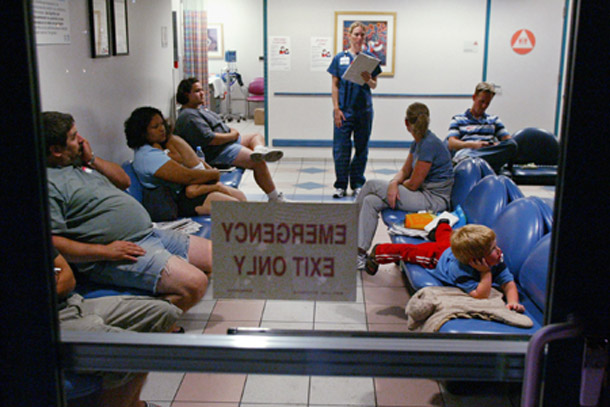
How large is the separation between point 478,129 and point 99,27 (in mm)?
3298

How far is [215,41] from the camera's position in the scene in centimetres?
1255

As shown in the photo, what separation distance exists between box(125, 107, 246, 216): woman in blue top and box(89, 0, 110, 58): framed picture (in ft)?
1.36

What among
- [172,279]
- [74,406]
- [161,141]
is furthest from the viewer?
[161,141]

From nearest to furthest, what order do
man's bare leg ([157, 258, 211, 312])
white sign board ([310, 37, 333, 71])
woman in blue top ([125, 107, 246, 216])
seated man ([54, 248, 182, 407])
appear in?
seated man ([54, 248, 182, 407]), man's bare leg ([157, 258, 211, 312]), woman in blue top ([125, 107, 246, 216]), white sign board ([310, 37, 333, 71])

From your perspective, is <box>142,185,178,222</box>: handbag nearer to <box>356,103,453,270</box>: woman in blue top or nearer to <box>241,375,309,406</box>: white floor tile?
<box>241,375,309,406</box>: white floor tile

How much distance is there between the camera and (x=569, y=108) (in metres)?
1.14

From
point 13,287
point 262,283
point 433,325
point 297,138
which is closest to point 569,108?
point 262,283

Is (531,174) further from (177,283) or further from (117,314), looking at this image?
(117,314)

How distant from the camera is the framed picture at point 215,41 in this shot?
12.5 metres

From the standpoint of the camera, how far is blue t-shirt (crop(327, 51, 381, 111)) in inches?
255

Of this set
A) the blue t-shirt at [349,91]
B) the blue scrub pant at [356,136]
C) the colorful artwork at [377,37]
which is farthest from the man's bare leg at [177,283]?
the colorful artwork at [377,37]

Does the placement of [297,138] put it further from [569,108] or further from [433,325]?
[569,108]

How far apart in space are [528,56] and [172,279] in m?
7.04

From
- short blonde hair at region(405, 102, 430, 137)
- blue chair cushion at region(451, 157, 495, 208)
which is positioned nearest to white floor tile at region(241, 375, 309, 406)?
blue chair cushion at region(451, 157, 495, 208)
